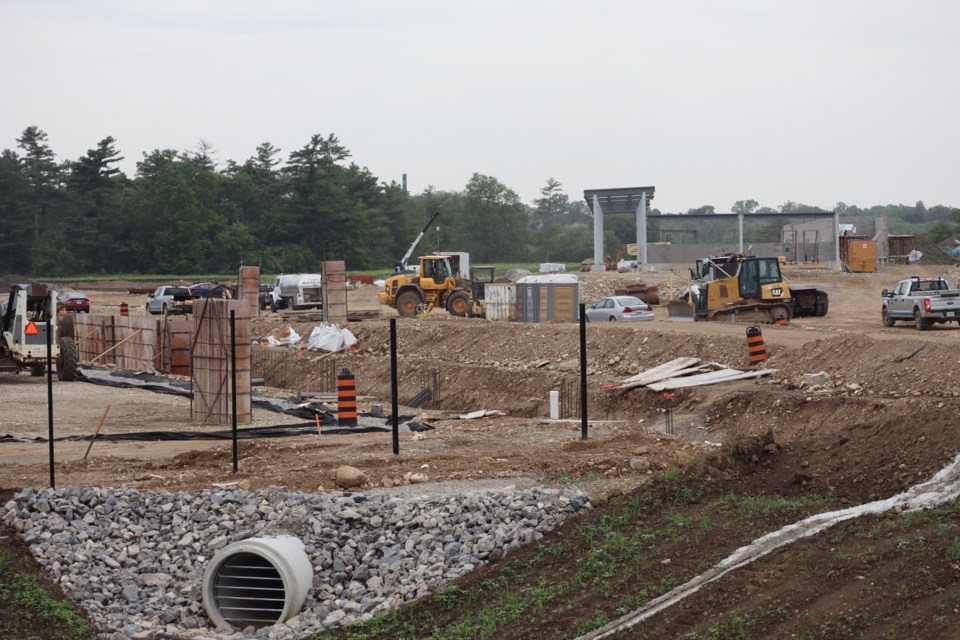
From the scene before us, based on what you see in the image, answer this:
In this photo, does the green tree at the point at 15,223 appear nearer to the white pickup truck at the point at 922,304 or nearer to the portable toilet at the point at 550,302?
the portable toilet at the point at 550,302

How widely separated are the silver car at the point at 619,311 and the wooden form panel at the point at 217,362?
63.9 ft

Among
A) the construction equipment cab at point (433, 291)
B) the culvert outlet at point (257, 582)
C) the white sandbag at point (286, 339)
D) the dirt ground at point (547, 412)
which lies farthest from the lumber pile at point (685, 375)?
the white sandbag at point (286, 339)

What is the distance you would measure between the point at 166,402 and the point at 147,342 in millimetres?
8018

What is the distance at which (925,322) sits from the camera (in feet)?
104

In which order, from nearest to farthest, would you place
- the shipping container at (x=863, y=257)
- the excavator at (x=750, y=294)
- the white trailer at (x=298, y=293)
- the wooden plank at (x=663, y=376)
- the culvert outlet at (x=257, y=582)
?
the culvert outlet at (x=257, y=582) < the wooden plank at (x=663, y=376) < the excavator at (x=750, y=294) < the white trailer at (x=298, y=293) < the shipping container at (x=863, y=257)

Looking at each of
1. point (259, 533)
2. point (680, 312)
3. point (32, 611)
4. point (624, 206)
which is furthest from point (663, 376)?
point (624, 206)

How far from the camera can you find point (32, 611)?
10.6 meters

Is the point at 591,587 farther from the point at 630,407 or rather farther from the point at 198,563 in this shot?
the point at 630,407

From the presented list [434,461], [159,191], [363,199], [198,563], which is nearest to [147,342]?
[434,461]

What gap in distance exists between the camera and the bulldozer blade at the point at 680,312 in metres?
39.9

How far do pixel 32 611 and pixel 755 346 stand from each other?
20.2 meters

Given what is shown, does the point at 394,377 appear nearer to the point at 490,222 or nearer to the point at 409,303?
the point at 409,303

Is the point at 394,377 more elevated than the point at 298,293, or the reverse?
the point at 298,293

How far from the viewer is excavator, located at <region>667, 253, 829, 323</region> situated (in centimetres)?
3647
